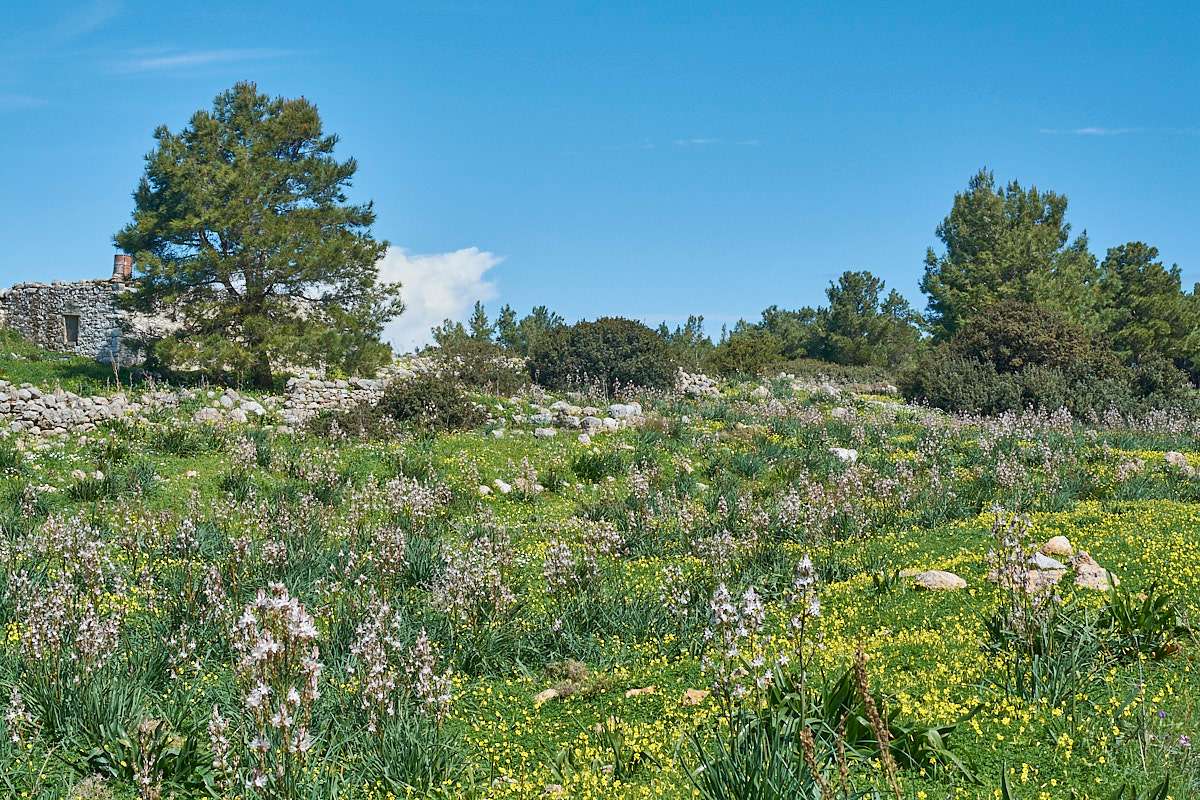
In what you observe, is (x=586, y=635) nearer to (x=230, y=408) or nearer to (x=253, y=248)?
(x=230, y=408)

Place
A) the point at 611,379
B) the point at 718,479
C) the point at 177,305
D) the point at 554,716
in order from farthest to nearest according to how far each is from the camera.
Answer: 1. the point at 611,379
2. the point at 177,305
3. the point at 718,479
4. the point at 554,716

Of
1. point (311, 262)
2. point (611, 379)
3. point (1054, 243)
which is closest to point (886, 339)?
point (1054, 243)

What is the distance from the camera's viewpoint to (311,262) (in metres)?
27.2

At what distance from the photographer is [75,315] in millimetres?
35125

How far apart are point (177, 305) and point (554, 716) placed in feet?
81.4

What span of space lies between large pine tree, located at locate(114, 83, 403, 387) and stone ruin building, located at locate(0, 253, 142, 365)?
6.17 metres

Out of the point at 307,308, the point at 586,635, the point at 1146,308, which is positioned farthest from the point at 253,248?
the point at 1146,308

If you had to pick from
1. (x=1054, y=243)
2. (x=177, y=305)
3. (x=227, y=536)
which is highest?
(x=1054, y=243)

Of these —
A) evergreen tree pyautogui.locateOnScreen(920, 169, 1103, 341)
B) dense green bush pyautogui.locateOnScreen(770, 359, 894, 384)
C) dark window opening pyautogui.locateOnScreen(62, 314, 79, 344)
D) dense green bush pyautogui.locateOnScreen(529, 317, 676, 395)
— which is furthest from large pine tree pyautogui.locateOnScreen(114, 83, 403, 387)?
evergreen tree pyautogui.locateOnScreen(920, 169, 1103, 341)

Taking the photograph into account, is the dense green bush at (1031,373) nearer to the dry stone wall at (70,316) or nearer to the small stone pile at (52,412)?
the small stone pile at (52,412)

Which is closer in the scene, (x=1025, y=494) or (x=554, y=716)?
(x=554, y=716)

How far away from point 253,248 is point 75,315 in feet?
44.0

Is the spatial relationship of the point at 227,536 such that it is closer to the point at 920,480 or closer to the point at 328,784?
the point at 328,784

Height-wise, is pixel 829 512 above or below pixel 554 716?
above
